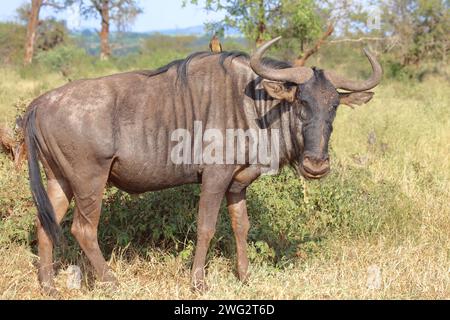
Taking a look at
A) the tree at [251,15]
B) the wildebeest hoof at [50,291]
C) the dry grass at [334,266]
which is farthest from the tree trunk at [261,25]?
the wildebeest hoof at [50,291]

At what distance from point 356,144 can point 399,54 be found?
1442cm

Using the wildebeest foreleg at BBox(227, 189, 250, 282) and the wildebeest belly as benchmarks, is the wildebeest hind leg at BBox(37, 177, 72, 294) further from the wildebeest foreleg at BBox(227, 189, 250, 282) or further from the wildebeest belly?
the wildebeest foreleg at BBox(227, 189, 250, 282)

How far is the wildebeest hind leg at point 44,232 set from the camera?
3.81 metres

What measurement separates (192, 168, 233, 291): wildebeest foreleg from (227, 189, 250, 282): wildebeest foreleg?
0.37 metres

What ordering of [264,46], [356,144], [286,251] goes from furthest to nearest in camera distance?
[356,144] → [286,251] → [264,46]

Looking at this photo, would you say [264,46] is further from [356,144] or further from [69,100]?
[356,144]

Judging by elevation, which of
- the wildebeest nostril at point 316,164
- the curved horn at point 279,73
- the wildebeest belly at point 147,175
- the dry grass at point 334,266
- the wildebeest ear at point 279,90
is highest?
the curved horn at point 279,73

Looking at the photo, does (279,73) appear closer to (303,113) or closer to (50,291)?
(303,113)

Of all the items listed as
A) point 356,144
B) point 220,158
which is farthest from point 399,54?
point 220,158

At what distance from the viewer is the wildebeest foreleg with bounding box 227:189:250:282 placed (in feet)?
13.5

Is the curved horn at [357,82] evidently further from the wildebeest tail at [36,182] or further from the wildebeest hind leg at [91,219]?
the wildebeest tail at [36,182]

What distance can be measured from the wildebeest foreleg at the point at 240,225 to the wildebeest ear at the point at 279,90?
84 centimetres

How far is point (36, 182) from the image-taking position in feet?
12.1

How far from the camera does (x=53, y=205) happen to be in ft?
12.6
